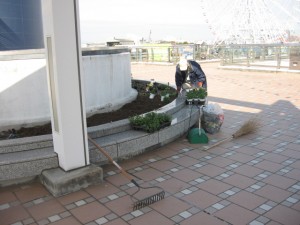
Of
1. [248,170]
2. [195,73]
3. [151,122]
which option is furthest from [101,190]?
[195,73]

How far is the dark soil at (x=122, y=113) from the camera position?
5.17 m

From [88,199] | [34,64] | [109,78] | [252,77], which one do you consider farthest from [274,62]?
[88,199]

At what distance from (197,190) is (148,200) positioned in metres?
0.70

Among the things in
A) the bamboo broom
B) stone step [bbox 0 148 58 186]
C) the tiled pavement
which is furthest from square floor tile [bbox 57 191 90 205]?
the bamboo broom

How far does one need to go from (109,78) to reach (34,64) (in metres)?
1.60

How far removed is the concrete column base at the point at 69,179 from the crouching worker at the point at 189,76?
12.5 ft

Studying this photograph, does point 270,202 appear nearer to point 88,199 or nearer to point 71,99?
point 88,199

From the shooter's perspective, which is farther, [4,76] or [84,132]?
[4,76]

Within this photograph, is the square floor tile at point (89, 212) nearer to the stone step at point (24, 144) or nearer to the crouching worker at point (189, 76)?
the stone step at point (24, 144)

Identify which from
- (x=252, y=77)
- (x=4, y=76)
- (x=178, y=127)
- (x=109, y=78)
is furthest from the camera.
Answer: (x=252, y=77)

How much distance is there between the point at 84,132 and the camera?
4.04 m

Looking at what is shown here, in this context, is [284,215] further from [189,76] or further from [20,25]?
[20,25]

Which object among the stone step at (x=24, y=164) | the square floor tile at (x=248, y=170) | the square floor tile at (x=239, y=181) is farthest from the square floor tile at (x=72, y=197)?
the square floor tile at (x=248, y=170)

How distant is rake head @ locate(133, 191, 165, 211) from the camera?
359cm
